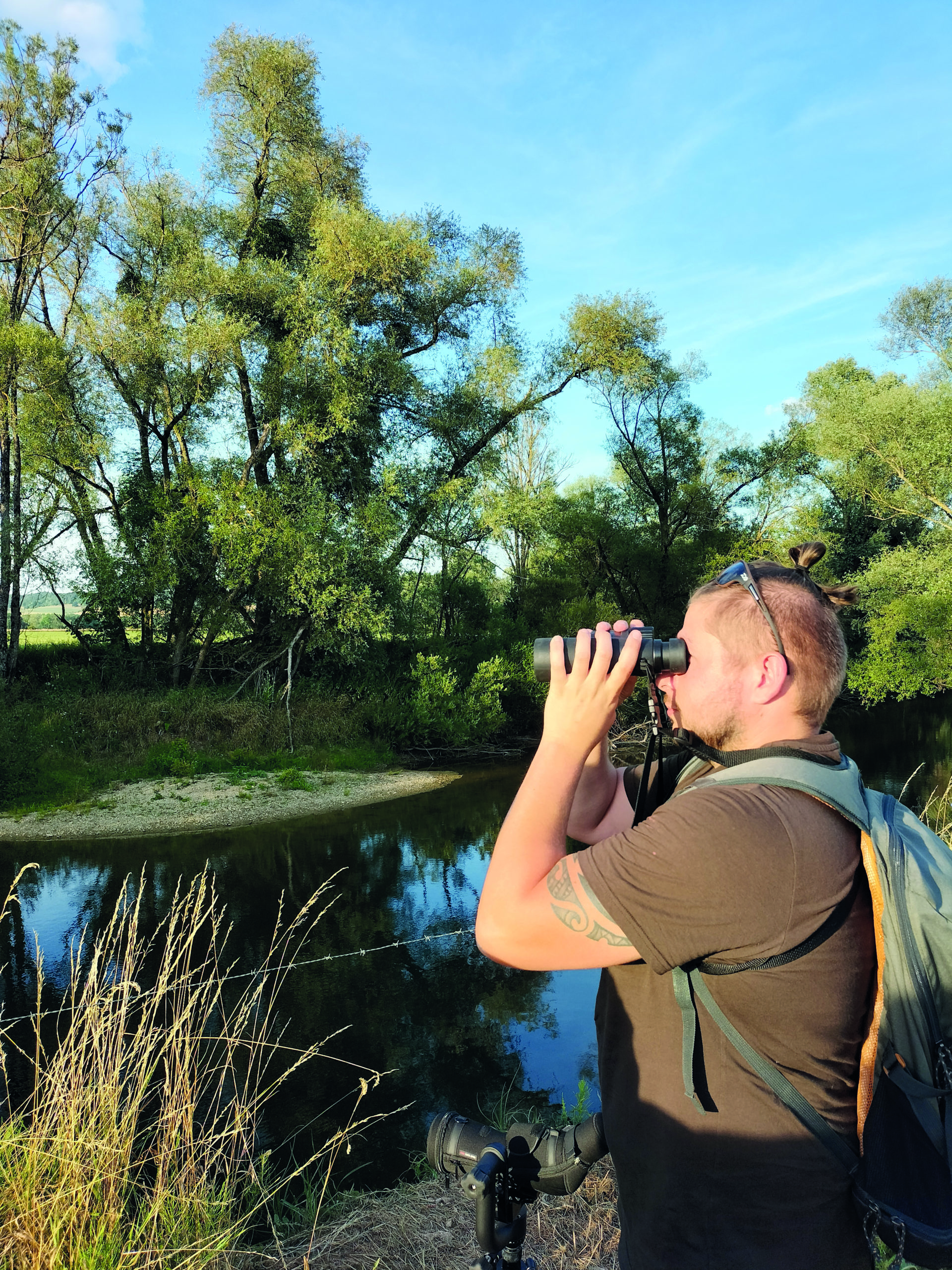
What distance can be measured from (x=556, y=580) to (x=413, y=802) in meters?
9.10

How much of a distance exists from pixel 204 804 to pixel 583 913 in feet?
37.7

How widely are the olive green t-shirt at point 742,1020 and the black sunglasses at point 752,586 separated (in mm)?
143

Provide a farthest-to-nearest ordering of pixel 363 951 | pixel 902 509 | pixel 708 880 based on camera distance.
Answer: pixel 902 509 < pixel 363 951 < pixel 708 880

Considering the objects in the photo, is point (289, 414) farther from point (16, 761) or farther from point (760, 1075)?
point (760, 1075)

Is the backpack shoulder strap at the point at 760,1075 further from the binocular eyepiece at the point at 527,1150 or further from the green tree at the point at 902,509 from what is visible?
the green tree at the point at 902,509

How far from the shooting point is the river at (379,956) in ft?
14.5

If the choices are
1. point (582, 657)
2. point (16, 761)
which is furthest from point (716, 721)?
point (16, 761)

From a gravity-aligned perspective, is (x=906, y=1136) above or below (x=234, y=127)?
below

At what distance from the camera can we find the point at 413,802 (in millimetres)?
12539

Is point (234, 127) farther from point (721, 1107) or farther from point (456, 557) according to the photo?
point (721, 1107)

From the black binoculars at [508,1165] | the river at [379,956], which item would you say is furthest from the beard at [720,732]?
the river at [379,956]

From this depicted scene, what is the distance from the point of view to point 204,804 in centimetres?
1179

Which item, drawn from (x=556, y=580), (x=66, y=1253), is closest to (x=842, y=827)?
(x=66, y=1253)

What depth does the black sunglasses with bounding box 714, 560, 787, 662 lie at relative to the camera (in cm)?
122
